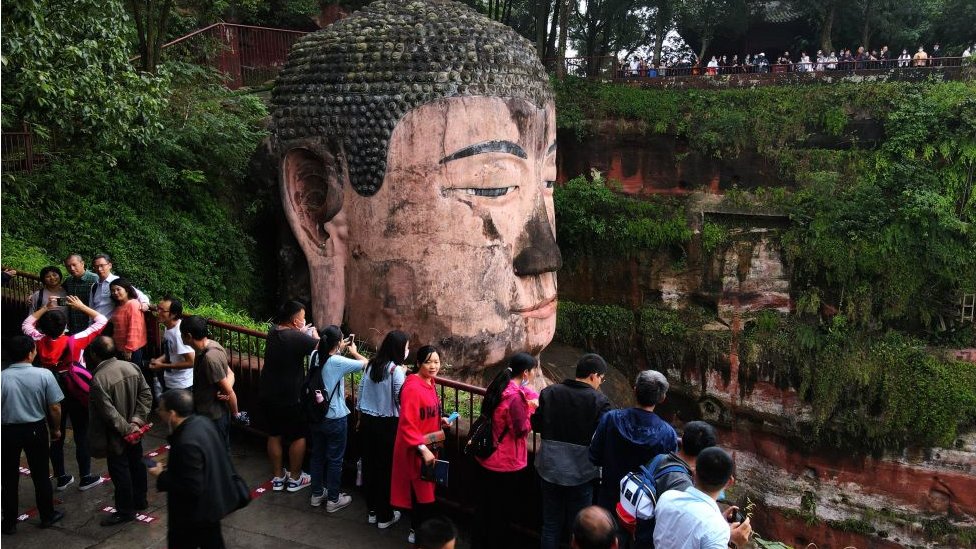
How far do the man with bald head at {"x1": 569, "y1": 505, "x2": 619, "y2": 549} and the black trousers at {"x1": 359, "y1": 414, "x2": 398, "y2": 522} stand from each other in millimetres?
2017

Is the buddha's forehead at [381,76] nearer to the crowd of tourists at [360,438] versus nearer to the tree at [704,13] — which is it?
the crowd of tourists at [360,438]

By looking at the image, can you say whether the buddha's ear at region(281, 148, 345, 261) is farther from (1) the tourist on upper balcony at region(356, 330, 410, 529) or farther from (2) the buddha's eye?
(1) the tourist on upper balcony at region(356, 330, 410, 529)

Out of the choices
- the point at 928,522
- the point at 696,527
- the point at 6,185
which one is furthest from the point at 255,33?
the point at 928,522

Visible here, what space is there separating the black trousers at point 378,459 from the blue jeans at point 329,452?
0.54ft

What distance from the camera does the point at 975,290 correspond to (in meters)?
15.4

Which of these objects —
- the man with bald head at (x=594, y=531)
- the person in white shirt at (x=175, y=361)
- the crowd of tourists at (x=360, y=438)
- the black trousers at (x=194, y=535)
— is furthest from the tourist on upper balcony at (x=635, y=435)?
the person in white shirt at (x=175, y=361)

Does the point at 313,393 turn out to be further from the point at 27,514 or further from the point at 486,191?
the point at 486,191

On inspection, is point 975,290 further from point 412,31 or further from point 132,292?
point 132,292

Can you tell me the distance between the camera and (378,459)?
16.8 feet

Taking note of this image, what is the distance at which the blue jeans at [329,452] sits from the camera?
17.4 feet

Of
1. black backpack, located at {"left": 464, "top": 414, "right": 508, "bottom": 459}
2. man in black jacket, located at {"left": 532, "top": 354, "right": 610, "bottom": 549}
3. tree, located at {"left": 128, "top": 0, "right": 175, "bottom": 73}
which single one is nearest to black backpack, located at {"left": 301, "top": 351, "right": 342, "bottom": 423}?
black backpack, located at {"left": 464, "top": 414, "right": 508, "bottom": 459}

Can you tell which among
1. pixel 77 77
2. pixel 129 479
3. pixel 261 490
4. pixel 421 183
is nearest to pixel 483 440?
pixel 261 490

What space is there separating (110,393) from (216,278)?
4.52m

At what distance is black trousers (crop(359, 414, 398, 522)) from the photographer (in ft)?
16.6
